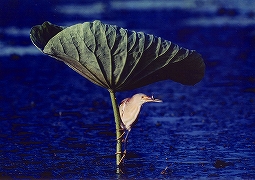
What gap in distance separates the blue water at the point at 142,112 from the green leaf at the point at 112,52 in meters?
0.75

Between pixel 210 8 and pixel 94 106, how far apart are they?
769 centimetres

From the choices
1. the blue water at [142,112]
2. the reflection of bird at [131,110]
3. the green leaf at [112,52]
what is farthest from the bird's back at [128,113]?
the blue water at [142,112]

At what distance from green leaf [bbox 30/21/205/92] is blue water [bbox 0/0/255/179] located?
29.4 inches

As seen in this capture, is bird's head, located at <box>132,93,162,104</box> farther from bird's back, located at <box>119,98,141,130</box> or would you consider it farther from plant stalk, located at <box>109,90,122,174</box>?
plant stalk, located at <box>109,90,122,174</box>

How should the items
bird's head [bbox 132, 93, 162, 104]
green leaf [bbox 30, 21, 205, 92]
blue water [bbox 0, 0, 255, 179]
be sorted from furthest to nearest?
blue water [bbox 0, 0, 255, 179] < bird's head [bbox 132, 93, 162, 104] < green leaf [bbox 30, 21, 205, 92]

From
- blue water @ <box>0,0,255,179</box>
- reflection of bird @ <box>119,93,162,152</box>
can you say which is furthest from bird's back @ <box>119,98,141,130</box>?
blue water @ <box>0,0,255,179</box>

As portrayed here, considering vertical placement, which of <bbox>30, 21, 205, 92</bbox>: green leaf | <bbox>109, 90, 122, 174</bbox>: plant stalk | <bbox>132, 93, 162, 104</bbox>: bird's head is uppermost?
<bbox>30, 21, 205, 92</bbox>: green leaf

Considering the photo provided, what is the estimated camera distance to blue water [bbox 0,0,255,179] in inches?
222

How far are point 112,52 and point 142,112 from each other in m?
2.99

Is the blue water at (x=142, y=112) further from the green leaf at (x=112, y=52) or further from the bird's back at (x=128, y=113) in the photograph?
the green leaf at (x=112, y=52)

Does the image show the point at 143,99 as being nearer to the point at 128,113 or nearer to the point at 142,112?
the point at 128,113

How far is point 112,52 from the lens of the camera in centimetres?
508

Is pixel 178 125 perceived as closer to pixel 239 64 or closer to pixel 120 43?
pixel 120 43

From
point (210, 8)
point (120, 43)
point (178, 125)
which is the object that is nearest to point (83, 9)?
point (210, 8)
